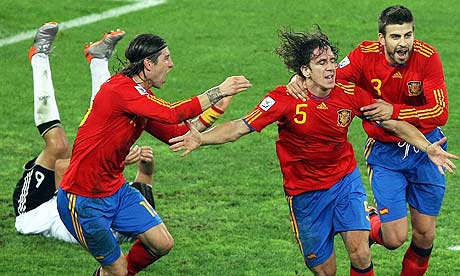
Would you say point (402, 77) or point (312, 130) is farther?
point (402, 77)

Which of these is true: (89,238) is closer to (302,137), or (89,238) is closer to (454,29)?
(302,137)

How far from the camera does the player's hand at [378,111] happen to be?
10.9 metres

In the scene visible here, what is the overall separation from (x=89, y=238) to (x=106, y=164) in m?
0.65

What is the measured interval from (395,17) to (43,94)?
4.45m

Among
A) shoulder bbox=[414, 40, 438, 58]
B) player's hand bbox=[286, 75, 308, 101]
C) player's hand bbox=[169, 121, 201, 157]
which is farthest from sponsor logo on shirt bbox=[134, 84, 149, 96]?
shoulder bbox=[414, 40, 438, 58]

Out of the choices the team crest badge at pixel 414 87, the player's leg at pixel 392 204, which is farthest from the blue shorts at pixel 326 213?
the team crest badge at pixel 414 87

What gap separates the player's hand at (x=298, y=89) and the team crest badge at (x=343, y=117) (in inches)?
12.7

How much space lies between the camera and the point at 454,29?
23.3 meters

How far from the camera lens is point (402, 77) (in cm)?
1150

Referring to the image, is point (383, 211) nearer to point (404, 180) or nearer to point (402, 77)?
point (404, 180)

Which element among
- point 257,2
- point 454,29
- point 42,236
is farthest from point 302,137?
point 257,2

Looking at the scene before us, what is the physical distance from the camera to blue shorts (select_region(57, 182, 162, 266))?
431 inches

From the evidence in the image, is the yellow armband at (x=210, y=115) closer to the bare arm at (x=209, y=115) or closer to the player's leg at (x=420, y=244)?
the bare arm at (x=209, y=115)

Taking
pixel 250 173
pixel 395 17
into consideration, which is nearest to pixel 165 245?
pixel 395 17
